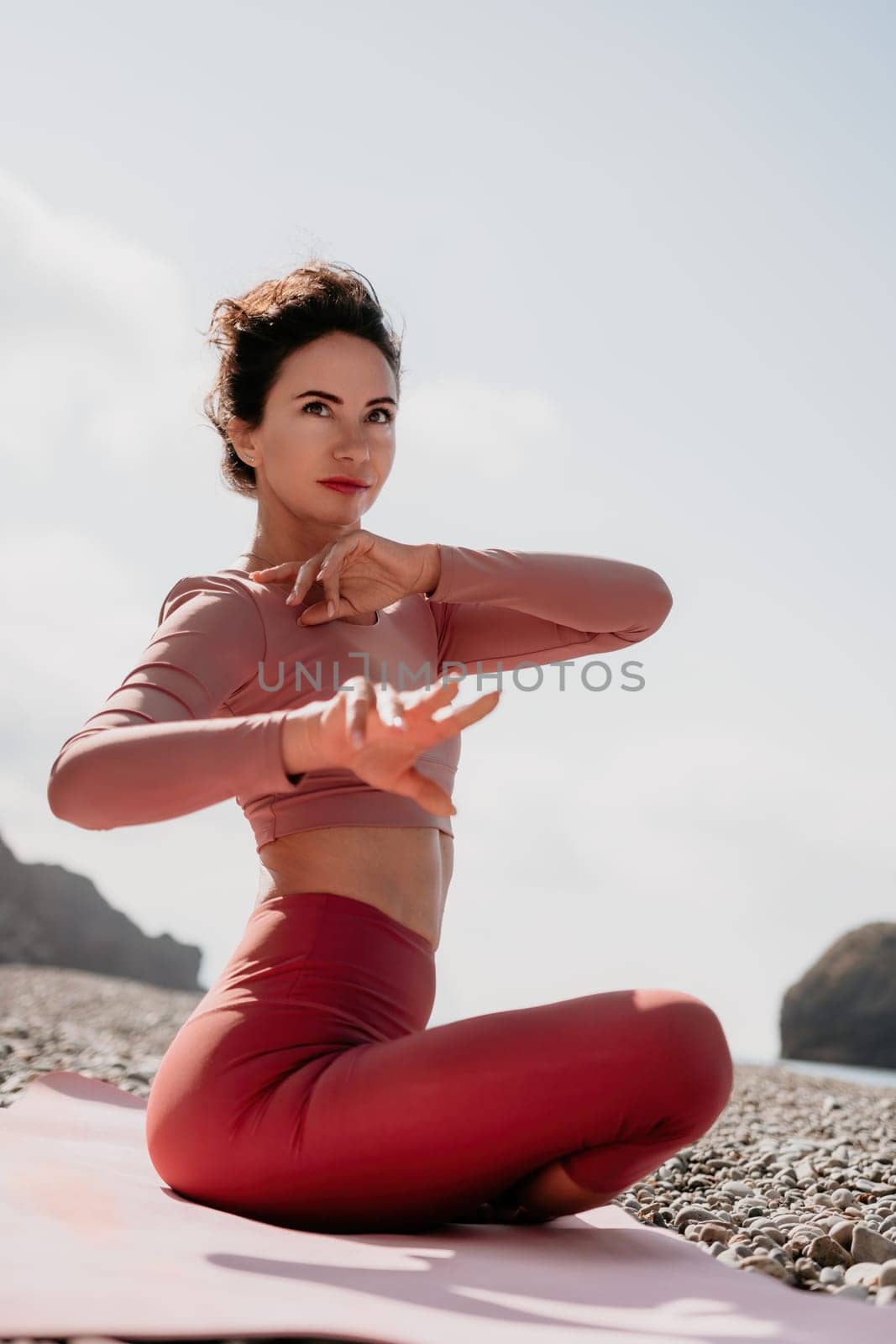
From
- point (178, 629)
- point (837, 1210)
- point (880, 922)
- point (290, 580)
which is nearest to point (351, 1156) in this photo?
point (178, 629)

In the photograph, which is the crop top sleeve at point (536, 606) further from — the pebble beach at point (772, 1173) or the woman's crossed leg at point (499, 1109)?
the pebble beach at point (772, 1173)

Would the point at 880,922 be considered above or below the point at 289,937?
above

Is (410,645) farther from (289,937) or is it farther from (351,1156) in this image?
(351,1156)

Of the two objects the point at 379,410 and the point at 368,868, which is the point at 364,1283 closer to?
the point at 368,868

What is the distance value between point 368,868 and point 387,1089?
599 mm

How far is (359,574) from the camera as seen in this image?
3.41 metres

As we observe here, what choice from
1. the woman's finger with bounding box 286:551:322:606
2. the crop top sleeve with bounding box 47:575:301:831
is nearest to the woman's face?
the woman's finger with bounding box 286:551:322:606

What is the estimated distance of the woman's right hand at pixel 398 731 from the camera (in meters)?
2.19

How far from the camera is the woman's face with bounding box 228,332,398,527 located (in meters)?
3.59

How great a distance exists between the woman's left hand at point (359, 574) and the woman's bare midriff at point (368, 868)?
599mm

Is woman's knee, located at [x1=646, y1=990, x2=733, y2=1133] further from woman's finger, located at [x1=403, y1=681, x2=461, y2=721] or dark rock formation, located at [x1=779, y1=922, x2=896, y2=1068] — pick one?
dark rock formation, located at [x1=779, y1=922, x2=896, y2=1068]

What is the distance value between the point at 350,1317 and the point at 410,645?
199 centimetres

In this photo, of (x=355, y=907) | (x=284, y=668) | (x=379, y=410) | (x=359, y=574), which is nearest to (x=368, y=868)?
(x=355, y=907)

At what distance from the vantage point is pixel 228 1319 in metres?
2.03
